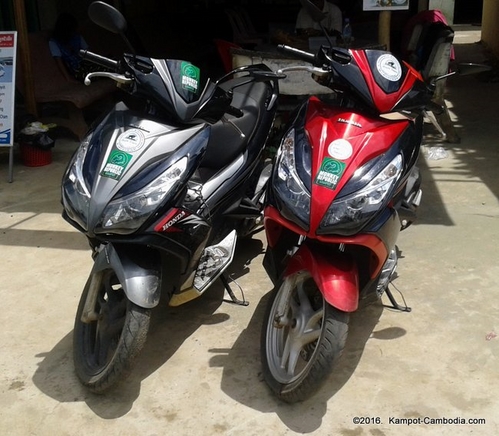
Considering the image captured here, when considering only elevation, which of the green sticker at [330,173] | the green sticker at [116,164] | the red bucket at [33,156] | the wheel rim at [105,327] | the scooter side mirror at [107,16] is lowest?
the red bucket at [33,156]

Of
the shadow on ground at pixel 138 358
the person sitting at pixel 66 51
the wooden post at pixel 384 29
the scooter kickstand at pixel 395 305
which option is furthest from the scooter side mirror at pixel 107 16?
the person sitting at pixel 66 51

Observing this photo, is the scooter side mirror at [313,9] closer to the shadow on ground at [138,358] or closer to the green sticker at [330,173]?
the green sticker at [330,173]

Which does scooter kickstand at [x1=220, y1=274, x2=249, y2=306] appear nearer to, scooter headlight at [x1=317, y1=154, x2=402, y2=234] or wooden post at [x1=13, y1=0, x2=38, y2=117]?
scooter headlight at [x1=317, y1=154, x2=402, y2=234]

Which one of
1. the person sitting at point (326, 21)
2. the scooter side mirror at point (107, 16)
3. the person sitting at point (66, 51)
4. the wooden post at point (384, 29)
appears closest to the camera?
the scooter side mirror at point (107, 16)

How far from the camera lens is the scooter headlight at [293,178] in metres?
2.84

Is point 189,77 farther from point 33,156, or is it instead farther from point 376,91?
point 33,156

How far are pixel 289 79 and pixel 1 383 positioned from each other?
392cm

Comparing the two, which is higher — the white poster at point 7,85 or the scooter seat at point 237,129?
the scooter seat at point 237,129

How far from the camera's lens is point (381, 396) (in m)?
2.89

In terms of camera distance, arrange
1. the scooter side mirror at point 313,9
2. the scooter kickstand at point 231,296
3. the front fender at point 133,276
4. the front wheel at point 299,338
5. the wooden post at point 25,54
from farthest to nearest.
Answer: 1. the wooden post at point 25,54
2. the scooter kickstand at point 231,296
3. the scooter side mirror at point 313,9
4. the front fender at point 133,276
5. the front wheel at point 299,338

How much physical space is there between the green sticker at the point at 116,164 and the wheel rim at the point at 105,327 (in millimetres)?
424

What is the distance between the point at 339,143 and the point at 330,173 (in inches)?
6.7

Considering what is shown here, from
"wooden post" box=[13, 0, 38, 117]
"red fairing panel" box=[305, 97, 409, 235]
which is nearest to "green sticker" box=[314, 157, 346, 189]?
"red fairing panel" box=[305, 97, 409, 235]

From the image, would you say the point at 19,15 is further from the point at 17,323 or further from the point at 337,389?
the point at 337,389
